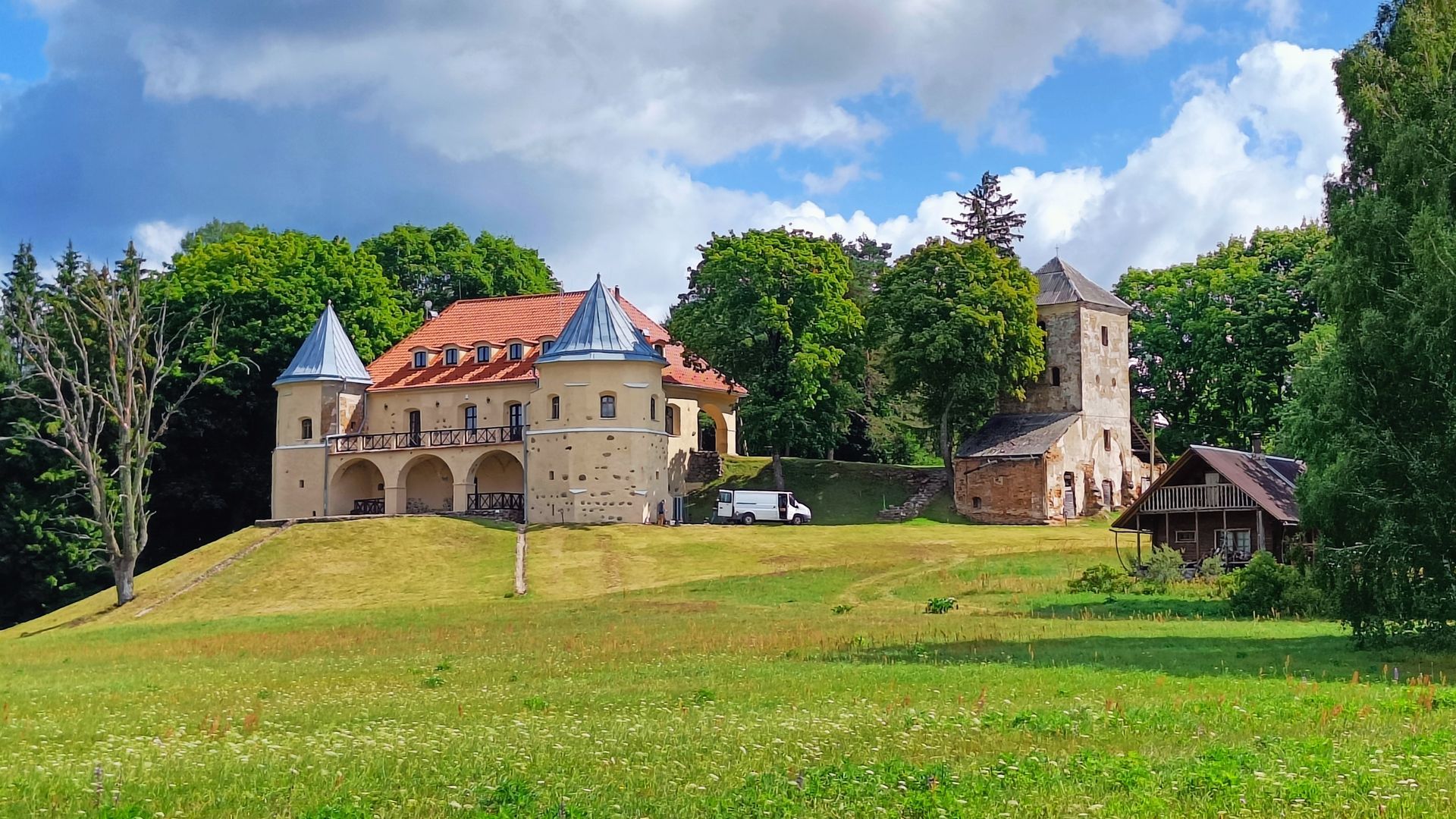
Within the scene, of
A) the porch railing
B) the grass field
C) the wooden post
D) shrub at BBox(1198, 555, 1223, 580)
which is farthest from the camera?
the porch railing

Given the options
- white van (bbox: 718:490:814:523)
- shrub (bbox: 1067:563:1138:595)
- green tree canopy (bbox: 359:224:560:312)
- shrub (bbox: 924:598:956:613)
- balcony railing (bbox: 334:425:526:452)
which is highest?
green tree canopy (bbox: 359:224:560:312)

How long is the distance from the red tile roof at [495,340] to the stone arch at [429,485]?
159 inches

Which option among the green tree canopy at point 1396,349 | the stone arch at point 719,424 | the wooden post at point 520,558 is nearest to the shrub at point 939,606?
the green tree canopy at point 1396,349

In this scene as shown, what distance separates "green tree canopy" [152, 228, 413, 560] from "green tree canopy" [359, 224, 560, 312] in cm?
682

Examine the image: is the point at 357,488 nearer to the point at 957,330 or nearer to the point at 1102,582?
the point at 957,330

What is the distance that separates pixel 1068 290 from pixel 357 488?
35.9 m

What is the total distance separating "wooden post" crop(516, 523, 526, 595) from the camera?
157 feet

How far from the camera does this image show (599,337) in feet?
202

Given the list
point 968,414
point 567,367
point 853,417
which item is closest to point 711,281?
point 567,367

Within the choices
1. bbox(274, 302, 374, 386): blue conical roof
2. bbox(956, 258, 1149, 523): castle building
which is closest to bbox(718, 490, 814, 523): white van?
bbox(956, 258, 1149, 523): castle building

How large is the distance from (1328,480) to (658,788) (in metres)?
18.2

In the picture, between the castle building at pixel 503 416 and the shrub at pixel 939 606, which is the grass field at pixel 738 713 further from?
the castle building at pixel 503 416

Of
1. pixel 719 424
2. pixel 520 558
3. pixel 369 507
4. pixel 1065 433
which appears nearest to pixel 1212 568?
pixel 1065 433

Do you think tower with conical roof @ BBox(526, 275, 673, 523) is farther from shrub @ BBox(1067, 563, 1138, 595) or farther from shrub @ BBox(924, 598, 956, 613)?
shrub @ BBox(924, 598, 956, 613)
